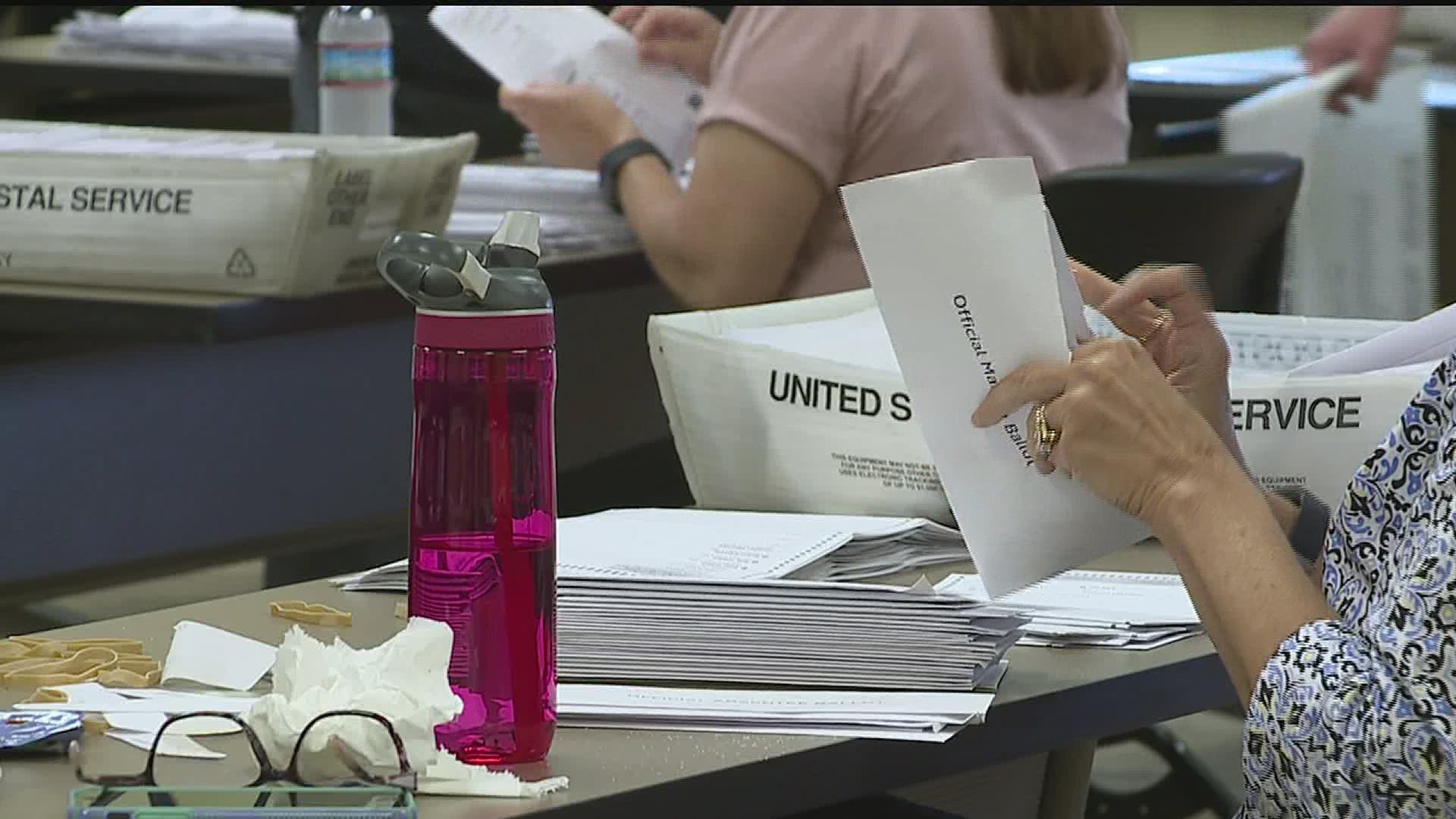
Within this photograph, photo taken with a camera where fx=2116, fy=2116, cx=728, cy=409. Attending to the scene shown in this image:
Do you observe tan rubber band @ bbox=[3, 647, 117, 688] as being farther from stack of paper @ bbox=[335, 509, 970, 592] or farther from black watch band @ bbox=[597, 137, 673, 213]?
black watch band @ bbox=[597, 137, 673, 213]

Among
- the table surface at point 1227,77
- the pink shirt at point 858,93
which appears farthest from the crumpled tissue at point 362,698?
the table surface at point 1227,77

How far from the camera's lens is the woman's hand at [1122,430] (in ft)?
3.75

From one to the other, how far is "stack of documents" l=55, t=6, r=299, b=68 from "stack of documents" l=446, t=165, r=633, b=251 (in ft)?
4.37

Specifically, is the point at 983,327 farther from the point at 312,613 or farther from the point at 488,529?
the point at 312,613

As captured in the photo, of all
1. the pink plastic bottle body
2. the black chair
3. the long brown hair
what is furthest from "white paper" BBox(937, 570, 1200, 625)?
the long brown hair

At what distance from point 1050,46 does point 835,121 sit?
28cm

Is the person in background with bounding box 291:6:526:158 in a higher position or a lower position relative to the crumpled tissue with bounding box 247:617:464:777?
lower

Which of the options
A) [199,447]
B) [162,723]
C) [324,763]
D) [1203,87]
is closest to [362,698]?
[324,763]

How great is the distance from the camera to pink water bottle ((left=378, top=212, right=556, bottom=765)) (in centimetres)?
98

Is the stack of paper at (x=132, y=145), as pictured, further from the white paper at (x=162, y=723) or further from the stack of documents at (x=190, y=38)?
the stack of documents at (x=190, y=38)

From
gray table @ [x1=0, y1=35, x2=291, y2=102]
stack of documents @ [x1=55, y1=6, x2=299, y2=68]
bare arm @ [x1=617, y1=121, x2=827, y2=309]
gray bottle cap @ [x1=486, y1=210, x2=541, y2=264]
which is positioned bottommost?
gray table @ [x1=0, y1=35, x2=291, y2=102]

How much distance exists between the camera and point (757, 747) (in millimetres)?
1045

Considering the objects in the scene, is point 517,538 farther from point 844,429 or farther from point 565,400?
point 565,400

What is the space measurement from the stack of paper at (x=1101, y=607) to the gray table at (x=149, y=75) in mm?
2724
